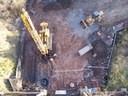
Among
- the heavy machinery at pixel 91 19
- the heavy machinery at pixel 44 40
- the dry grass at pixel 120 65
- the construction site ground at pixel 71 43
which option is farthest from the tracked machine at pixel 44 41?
the dry grass at pixel 120 65

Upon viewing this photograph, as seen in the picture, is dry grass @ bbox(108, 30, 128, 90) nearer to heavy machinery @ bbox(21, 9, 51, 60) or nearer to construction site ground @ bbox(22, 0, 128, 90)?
construction site ground @ bbox(22, 0, 128, 90)

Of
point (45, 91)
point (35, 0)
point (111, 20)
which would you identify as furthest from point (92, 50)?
point (35, 0)

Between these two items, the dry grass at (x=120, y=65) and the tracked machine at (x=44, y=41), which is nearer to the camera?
the dry grass at (x=120, y=65)

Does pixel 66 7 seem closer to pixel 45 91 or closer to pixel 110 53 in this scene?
pixel 110 53

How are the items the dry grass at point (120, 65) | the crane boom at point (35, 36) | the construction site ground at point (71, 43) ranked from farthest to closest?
the construction site ground at point (71, 43) → the dry grass at point (120, 65) → the crane boom at point (35, 36)

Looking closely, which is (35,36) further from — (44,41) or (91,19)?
(91,19)

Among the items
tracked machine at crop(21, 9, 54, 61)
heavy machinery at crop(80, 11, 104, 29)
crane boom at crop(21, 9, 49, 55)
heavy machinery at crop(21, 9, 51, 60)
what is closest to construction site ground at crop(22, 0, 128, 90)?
heavy machinery at crop(80, 11, 104, 29)

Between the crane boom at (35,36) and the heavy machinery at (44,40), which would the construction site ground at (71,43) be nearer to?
the heavy machinery at (44,40)
